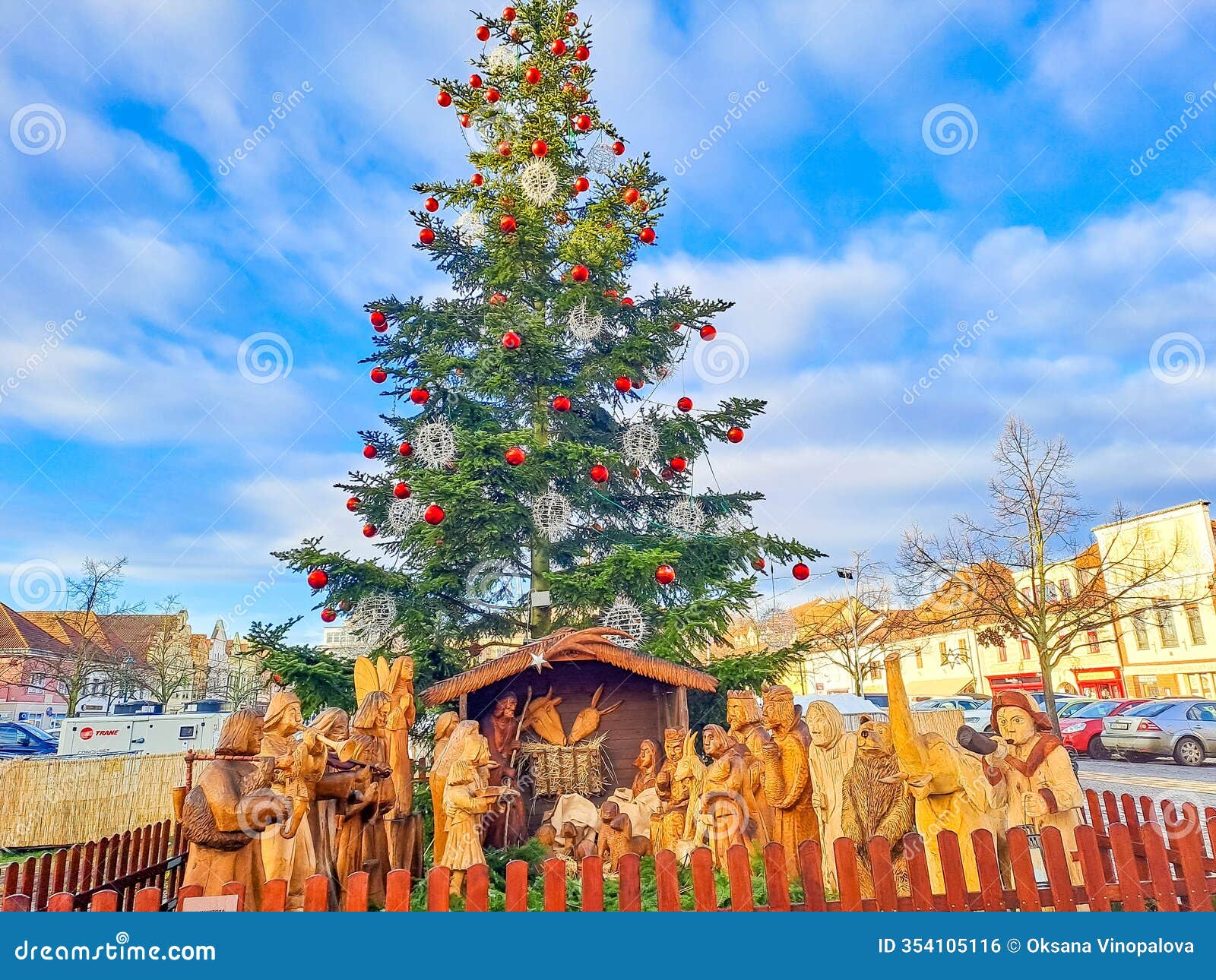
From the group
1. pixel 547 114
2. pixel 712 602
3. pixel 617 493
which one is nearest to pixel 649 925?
pixel 712 602

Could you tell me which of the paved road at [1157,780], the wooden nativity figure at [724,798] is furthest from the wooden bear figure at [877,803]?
the paved road at [1157,780]

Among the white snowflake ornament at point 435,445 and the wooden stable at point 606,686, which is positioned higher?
the white snowflake ornament at point 435,445

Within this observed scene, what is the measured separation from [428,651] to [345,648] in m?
1.15

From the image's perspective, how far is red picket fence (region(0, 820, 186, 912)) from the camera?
4.04 m

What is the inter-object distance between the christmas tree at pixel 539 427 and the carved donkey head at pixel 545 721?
3.91 ft

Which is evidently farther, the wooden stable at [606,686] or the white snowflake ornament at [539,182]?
the white snowflake ornament at [539,182]

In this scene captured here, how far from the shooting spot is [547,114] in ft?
36.0

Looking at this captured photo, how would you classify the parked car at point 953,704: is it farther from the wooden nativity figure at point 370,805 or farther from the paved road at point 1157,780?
the wooden nativity figure at point 370,805

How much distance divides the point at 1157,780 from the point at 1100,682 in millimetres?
19898

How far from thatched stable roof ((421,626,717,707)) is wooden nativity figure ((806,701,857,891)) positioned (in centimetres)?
264

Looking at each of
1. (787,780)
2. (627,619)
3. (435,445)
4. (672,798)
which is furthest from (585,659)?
(435,445)

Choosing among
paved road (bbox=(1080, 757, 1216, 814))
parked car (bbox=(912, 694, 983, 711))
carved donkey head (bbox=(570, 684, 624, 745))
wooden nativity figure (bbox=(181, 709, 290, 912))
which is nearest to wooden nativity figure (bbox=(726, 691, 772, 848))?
carved donkey head (bbox=(570, 684, 624, 745))

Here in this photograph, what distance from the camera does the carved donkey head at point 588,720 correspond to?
8.53 metres

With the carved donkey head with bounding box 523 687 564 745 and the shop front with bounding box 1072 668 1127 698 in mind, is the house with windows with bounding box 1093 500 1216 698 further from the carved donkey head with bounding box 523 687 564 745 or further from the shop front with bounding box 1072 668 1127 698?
the carved donkey head with bounding box 523 687 564 745
